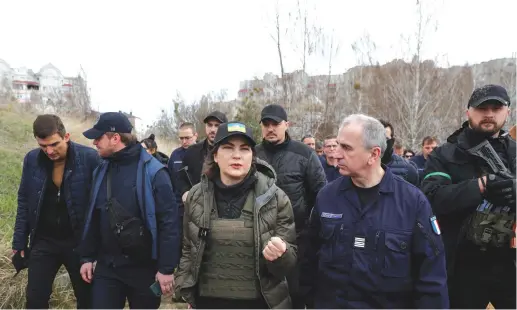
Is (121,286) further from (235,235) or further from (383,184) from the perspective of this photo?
(383,184)

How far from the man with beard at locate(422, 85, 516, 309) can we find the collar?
598 millimetres

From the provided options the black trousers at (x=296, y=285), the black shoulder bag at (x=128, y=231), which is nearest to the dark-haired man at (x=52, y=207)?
the black shoulder bag at (x=128, y=231)

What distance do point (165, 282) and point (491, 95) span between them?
2.79 m

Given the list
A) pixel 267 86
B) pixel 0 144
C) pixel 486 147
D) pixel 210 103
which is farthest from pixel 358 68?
pixel 486 147

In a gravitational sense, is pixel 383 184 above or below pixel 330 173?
above

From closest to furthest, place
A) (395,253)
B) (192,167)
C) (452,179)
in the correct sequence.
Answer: (395,253)
(452,179)
(192,167)

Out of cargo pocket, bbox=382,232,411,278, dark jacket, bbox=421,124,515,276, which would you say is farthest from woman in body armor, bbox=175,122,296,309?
dark jacket, bbox=421,124,515,276

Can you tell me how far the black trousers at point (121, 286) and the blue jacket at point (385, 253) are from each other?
1617 mm

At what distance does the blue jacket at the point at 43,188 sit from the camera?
10.9 ft

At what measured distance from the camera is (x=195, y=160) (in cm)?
467

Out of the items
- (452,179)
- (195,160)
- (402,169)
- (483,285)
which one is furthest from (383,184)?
(195,160)

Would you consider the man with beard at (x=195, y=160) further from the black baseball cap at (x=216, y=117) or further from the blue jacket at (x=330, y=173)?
the blue jacket at (x=330, y=173)

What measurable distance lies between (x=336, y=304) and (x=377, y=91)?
2263cm

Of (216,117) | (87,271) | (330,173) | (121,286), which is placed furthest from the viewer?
(330,173)
